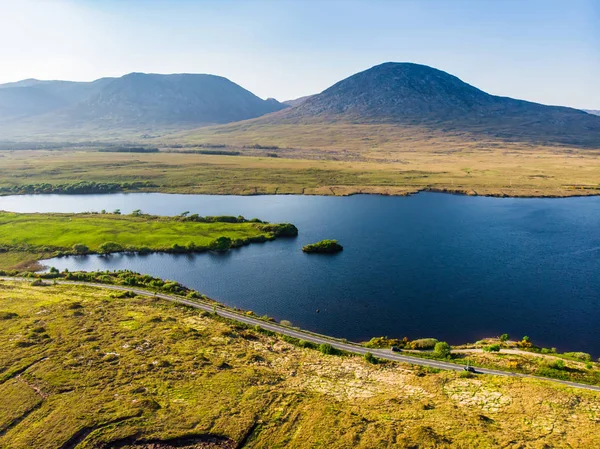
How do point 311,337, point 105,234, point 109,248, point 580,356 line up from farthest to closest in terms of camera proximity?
point 105,234 < point 109,248 < point 311,337 < point 580,356

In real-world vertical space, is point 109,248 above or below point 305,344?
above

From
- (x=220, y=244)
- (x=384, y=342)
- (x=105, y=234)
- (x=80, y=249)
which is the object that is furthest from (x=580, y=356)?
(x=105, y=234)

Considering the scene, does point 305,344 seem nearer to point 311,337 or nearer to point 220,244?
point 311,337

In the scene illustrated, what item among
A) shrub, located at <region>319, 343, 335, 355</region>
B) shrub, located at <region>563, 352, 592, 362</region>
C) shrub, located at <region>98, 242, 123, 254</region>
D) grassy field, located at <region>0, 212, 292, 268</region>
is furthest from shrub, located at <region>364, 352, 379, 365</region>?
shrub, located at <region>98, 242, 123, 254</region>

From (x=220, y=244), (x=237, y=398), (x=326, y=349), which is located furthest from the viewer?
(x=220, y=244)

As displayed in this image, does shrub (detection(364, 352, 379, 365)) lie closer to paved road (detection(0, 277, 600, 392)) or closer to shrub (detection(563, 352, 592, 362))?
paved road (detection(0, 277, 600, 392))

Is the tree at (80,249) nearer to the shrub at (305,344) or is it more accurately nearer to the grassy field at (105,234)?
the grassy field at (105,234)
